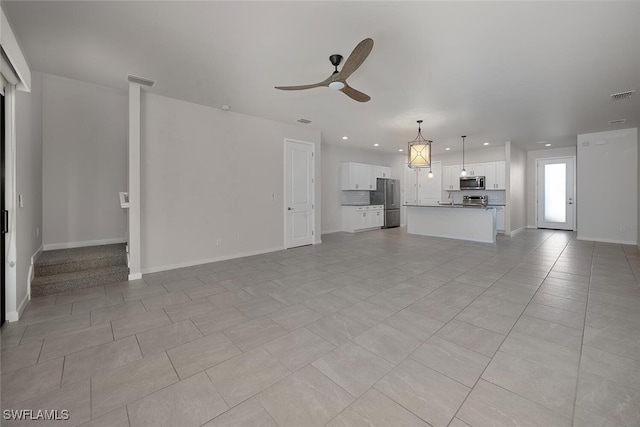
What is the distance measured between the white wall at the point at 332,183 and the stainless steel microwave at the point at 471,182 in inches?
149

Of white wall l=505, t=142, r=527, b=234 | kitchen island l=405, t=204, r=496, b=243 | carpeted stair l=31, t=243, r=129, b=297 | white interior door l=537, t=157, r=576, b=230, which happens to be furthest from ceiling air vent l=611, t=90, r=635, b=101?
carpeted stair l=31, t=243, r=129, b=297

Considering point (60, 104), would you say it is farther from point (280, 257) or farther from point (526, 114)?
point (526, 114)

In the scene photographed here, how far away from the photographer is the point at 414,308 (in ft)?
9.26

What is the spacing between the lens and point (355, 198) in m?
9.09

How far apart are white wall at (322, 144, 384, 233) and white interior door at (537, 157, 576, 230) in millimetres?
6283

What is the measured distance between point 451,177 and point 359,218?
3784 millimetres

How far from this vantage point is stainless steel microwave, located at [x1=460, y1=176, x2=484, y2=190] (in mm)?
8659

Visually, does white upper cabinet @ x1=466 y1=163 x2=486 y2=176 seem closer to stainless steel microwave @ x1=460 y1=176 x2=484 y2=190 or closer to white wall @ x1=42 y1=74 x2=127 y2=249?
stainless steel microwave @ x1=460 y1=176 x2=484 y2=190

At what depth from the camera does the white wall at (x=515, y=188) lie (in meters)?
7.65

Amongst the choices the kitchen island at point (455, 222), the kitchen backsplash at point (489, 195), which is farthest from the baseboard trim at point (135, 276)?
the kitchen backsplash at point (489, 195)

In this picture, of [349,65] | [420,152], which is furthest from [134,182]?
[420,152]

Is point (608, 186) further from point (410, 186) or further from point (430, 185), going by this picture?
point (410, 186)

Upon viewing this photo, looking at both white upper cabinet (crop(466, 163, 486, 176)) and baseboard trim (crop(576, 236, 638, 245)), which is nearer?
baseboard trim (crop(576, 236, 638, 245))
